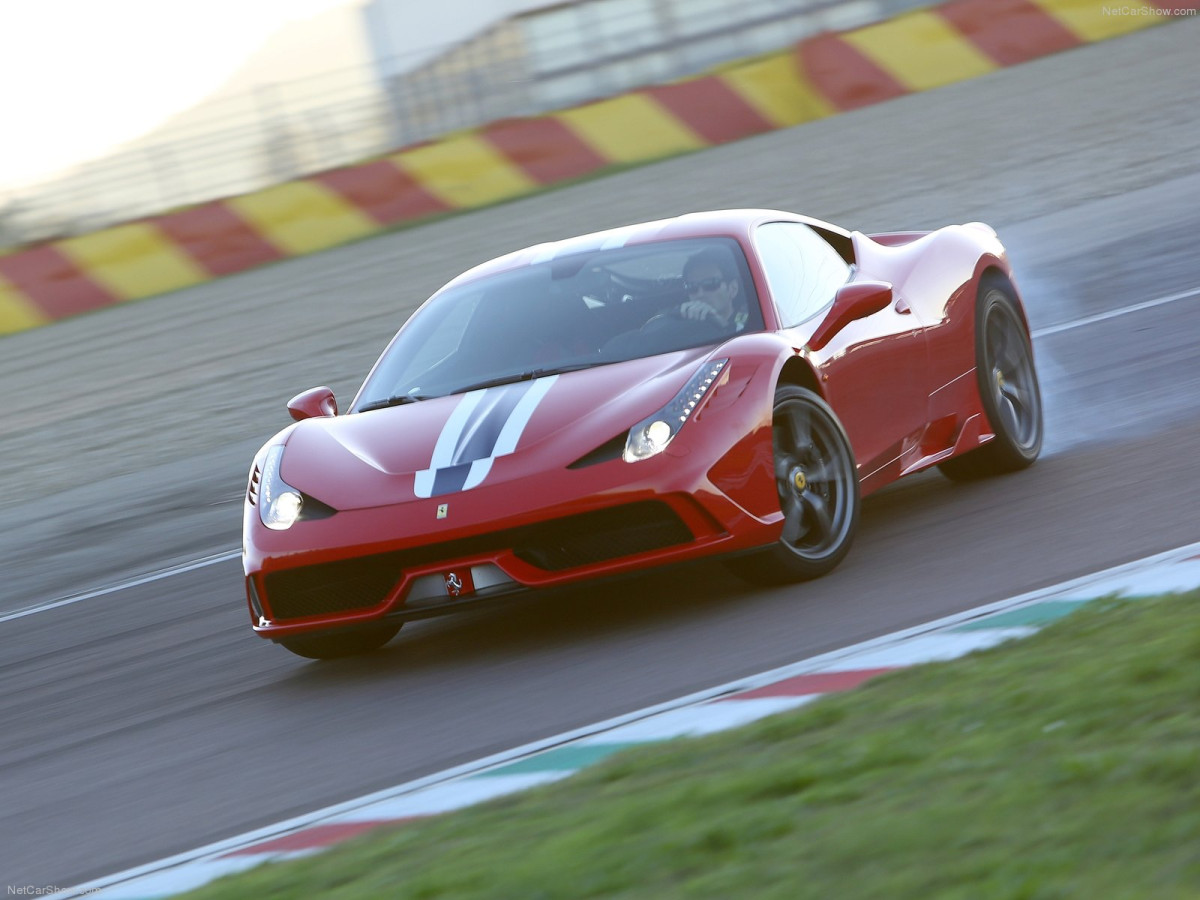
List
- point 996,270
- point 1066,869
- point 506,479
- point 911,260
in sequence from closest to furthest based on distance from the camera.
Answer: point 1066,869, point 506,479, point 911,260, point 996,270

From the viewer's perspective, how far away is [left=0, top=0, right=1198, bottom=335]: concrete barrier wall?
56.6ft

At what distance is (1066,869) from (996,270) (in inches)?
214

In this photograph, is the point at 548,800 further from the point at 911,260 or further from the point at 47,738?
the point at 911,260

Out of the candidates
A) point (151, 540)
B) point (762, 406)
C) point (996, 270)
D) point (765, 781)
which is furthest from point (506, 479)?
point (151, 540)

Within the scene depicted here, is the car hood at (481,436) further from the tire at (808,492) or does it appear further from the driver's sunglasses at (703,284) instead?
the driver's sunglasses at (703,284)

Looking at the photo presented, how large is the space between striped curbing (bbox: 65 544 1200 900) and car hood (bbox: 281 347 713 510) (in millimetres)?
1089

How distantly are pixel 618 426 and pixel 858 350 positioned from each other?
129 centimetres

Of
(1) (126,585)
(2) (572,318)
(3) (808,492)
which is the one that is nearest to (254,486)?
(2) (572,318)

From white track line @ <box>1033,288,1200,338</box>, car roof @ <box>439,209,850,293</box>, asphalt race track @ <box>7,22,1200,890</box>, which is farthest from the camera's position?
white track line @ <box>1033,288,1200,338</box>

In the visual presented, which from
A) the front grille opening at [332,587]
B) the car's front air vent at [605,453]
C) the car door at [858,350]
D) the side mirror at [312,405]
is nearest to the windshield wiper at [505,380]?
the side mirror at [312,405]

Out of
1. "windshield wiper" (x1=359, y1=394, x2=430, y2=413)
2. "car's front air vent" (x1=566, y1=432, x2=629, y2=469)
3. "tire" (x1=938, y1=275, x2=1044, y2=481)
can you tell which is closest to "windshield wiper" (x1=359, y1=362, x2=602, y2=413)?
"windshield wiper" (x1=359, y1=394, x2=430, y2=413)

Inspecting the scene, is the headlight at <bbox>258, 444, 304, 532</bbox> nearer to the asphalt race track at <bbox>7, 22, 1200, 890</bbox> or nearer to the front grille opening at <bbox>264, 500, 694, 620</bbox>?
the front grille opening at <bbox>264, 500, 694, 620</bbox>

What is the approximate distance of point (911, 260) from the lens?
7.68 m

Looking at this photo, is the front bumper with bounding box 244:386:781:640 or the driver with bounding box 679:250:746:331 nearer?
the front bumper with bounding box 244:386:781:640
